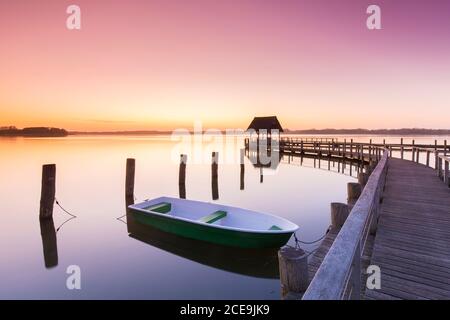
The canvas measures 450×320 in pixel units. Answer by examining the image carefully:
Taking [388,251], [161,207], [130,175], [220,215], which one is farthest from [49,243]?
[388,251]

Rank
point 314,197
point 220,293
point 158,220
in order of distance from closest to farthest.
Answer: point 220,293, point 158,220, point 314,197

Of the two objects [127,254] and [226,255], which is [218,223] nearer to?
[226,255]

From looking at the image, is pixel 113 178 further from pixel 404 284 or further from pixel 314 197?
pixel 404 284

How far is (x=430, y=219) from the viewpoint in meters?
6.45

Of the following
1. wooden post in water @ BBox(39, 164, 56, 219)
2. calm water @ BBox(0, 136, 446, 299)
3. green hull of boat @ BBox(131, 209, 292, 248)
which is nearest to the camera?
green hull of boat @ BBox(131, 209, 292, 248)

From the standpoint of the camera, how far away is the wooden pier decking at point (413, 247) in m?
3.74

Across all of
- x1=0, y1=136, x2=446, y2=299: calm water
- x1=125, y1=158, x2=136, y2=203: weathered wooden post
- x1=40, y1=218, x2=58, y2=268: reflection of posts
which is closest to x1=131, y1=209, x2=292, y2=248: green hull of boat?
x1=0, y1=136, x2=446, y2=299: calm water

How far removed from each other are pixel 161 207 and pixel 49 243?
16.4 ft

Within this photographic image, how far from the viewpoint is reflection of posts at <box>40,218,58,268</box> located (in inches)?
399

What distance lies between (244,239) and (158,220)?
3.64 m

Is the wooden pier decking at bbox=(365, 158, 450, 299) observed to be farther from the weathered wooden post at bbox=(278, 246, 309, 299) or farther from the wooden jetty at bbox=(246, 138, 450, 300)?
the weathered wooden post at bbox=(278, 246, 309, 299)

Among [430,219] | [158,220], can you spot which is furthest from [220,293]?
[430,219]

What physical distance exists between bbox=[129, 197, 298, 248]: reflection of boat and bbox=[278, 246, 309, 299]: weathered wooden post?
11.3 ft
